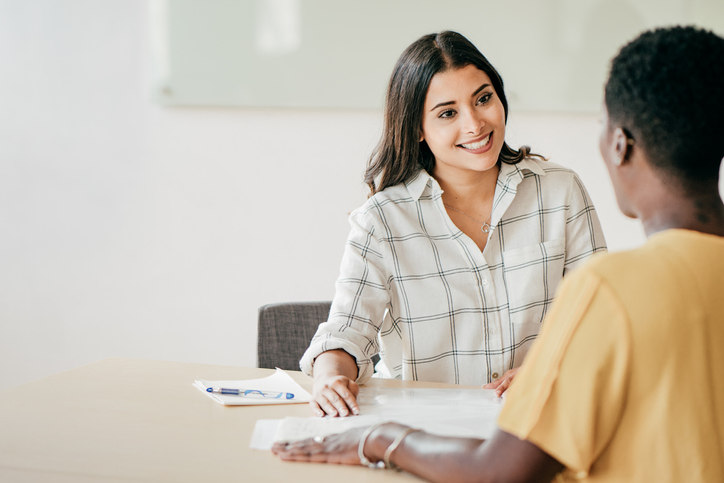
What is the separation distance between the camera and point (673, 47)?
0.86 meters

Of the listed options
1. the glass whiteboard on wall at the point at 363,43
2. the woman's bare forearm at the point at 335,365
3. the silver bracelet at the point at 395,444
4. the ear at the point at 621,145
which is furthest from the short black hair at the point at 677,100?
the glass whiteboard on wall at the point at 363,43

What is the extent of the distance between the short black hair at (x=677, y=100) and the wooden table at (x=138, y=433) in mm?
577

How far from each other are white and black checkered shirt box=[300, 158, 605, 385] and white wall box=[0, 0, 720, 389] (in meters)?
1.01

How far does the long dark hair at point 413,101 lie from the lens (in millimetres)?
1834

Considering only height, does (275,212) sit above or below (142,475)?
above

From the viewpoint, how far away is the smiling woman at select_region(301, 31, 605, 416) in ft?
5.74

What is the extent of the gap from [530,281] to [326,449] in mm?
802

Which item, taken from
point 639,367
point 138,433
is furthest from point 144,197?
point 639,367

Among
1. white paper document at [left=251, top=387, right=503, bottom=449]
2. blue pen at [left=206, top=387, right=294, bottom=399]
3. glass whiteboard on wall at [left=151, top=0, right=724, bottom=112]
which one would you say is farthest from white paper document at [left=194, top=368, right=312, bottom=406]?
glass whiteboard on wall at [left=151, top=0, right=724, bottom=112]

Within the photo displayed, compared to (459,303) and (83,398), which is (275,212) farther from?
(83,398)

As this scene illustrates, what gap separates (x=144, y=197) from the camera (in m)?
2.98

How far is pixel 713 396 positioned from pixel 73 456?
37.3 inches

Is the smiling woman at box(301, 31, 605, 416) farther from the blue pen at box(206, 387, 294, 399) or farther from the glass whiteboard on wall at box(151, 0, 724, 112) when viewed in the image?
the glass whiteboard on wall at box(151, 0, 724, 112)

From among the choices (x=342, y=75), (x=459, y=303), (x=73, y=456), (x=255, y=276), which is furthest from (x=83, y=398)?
(x=342, y=75)
